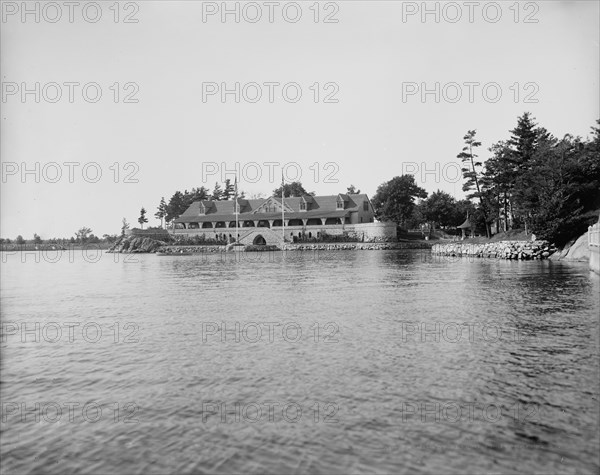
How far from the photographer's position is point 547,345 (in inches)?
504

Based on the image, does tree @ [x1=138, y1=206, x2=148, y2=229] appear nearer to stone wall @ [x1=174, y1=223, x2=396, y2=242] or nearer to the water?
stone wall @ [x1=174, y1=223, x2=396, y2=242]

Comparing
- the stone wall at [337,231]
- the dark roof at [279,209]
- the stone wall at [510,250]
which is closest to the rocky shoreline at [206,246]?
the stone wall at [337,231]

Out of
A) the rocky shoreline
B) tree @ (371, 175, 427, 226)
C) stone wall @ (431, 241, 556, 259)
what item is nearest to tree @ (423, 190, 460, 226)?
tree @ (371, 175, 427, 226)

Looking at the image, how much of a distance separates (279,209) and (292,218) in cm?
496

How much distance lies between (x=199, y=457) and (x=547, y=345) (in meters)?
9.61

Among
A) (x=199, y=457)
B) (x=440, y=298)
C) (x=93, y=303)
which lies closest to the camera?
(x=199, y=457)

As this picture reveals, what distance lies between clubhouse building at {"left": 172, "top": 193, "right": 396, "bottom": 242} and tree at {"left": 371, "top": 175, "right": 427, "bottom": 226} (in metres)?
4.55

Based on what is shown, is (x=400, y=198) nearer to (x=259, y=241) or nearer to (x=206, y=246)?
(x=259, y=241)

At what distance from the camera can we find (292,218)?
9850 cm

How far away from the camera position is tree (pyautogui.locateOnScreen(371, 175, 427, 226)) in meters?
107

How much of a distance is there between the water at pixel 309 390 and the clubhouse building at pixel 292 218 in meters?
73.3

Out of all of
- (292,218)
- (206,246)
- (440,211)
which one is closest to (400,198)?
(440,211)

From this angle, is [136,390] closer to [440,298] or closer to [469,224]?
[440,298]

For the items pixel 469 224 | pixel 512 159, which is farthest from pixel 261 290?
pixel 469 224
